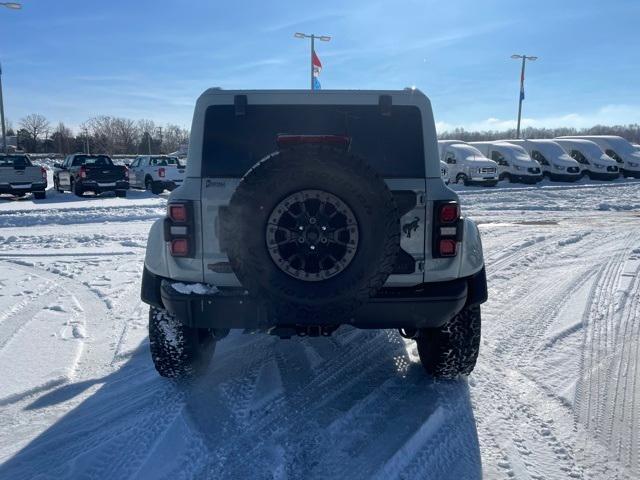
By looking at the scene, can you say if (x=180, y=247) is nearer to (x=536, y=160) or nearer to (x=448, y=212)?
(x=448, y=212)

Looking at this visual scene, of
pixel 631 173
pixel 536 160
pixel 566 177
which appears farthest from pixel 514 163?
pixel 631 173

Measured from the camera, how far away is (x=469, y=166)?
2223 centimetres

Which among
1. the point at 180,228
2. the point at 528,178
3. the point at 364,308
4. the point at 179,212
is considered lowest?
the point at 364,308

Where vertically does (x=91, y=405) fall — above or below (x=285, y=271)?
below

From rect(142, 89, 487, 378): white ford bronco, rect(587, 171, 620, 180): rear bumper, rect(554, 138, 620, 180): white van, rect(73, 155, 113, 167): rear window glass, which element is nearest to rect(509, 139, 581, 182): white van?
rect(554, 138, 620, 180): white van

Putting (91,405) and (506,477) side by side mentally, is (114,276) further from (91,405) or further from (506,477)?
(506,477)

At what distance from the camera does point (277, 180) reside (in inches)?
112

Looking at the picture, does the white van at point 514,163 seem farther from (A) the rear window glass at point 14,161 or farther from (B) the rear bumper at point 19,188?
(A) the rear window glass at point 14,161

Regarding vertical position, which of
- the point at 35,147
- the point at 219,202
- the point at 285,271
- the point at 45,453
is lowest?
the point at 45,453

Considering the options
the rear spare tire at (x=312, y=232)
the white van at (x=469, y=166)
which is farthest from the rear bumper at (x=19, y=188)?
the rear spare tire at (x=312, y=232)

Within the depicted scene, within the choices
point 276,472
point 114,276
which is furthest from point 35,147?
point 276,472

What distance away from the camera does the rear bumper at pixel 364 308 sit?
3066 mm

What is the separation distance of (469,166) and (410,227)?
20.3 meters

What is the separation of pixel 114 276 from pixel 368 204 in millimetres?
5160
